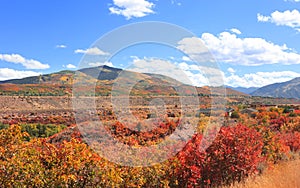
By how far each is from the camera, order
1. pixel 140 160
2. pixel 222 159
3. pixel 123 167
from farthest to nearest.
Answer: pixel 222 159, pixel 140 160, pixel 123 167

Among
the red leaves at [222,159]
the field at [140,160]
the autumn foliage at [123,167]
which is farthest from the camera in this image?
the red leaves at [222,159]

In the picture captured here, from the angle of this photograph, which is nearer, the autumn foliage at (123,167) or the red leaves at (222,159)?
the autumn foliage at (123,167)

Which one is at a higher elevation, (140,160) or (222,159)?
(140,160)

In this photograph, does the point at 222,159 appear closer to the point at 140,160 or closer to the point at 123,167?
the point at 140,160

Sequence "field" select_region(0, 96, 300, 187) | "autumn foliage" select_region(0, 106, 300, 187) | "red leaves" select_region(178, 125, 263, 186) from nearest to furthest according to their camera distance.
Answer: "autumn foliage" select_region(0, 106, 300, 187) < "field" select_region(0, 96, 300, 187) < "red leaves" select_region(178, 125, 263, 186)

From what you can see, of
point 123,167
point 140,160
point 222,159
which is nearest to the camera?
point 123,167

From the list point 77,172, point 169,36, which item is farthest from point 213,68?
point 77,172

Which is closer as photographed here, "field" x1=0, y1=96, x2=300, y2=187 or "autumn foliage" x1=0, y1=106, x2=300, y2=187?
"autumn foliage" x1=0, y1=106, x2=300, y2=187

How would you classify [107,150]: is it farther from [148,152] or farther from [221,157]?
[221,157]

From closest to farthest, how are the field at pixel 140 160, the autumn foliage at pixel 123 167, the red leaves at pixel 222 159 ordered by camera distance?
the autumn foliage at pixel 123 167, the field at pixel 140 160, the red leaves at pixel 222 159

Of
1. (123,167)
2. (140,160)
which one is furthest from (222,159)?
(123,167)

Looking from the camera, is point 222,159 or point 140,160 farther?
point 222,159

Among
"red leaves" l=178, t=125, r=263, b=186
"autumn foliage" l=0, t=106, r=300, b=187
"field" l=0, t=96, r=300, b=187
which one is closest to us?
"autumn foliage" l=0, t=106, r=300, b=187

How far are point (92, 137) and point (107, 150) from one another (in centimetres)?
201
